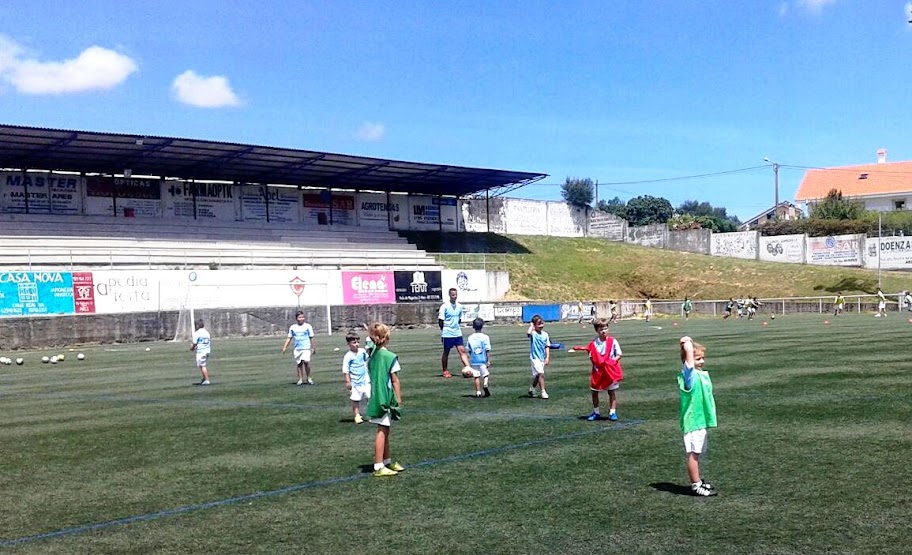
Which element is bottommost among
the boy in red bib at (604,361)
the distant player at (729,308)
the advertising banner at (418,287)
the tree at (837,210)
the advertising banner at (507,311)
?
the distant player at (729,308)

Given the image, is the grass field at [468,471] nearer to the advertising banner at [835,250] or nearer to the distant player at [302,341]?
the distant player at [302,341]

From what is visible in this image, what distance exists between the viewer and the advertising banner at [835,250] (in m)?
73.1

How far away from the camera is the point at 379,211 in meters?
72.2

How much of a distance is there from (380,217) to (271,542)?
65.0 m

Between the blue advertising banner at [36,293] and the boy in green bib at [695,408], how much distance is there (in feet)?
130

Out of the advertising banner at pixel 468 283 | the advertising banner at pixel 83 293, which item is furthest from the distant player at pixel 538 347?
the advertising banner at pixel 468 283

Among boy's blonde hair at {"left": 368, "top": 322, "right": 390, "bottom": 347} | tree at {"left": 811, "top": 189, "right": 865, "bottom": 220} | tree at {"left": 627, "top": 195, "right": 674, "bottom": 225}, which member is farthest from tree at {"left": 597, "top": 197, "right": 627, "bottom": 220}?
boy's blonde hair at {"left": 368, "top": 322, "right": 390, "bottom": 347}

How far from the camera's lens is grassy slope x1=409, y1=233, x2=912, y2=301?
67.7 m

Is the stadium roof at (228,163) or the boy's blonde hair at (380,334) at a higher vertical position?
the stadium roof at (228,163)

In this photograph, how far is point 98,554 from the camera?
297 inches

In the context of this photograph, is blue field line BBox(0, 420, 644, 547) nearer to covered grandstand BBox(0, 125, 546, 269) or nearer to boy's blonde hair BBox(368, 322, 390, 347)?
boy's blonde hair BBox(368, 322, 390, 347)

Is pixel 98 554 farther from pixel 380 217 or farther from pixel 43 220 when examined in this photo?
pixel 380 217

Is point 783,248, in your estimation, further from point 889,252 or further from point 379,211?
point 379,211

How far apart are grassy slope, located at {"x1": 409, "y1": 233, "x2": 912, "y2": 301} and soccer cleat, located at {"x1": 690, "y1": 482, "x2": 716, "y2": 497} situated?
57.3 metres
